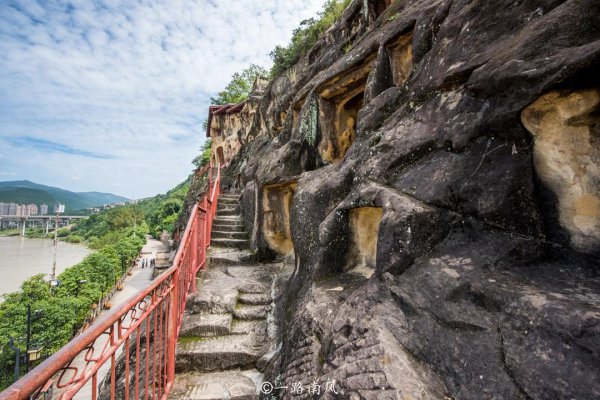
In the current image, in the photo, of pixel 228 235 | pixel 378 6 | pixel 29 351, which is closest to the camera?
pixel 378 6

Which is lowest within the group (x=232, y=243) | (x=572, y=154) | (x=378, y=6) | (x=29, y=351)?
(x=29, y=351)

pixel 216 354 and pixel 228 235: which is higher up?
pixel 228 235

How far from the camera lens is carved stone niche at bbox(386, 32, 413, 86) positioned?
4699 millimetres

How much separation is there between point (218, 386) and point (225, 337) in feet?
2.41

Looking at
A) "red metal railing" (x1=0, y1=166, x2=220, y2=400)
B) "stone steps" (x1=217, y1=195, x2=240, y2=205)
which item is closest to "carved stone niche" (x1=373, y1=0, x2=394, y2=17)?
"red metal railing" (x1=0, y1=166, x2=220, y2=400)

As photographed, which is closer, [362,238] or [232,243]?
[362,238]

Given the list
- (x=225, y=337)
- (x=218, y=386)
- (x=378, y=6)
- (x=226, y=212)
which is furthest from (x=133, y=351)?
(x=378, y=6)

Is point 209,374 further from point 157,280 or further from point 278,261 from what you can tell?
point 278,261

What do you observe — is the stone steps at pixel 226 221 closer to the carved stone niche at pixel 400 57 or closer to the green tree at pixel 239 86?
the carved stone niche at pixel 400 57

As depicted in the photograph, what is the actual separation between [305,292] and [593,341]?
99.5 inches

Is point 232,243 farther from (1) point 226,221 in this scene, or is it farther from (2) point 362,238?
(2) point 362,238

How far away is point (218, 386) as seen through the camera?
3.19 metres

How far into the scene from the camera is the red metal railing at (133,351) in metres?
1.26

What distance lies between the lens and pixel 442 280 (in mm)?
2168
